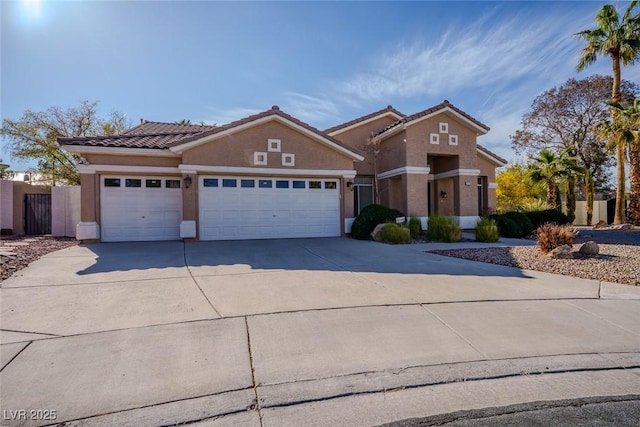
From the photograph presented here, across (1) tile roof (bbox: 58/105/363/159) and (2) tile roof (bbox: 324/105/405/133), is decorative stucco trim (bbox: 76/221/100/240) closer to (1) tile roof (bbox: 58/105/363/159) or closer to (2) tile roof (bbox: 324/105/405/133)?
(1) tile roof (bbox: 58/105/363/159)

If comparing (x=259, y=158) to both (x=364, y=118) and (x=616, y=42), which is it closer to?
(x=364, y=118)

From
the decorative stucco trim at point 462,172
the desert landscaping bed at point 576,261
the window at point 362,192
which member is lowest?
the desert landscaping bed at point 576,261

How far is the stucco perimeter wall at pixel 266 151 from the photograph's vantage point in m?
13.6

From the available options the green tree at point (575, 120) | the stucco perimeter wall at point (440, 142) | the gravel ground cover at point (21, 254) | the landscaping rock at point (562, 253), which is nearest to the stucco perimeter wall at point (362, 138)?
the stucco perimeter wall at point (440, 142)

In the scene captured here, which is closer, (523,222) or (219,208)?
(219,208)

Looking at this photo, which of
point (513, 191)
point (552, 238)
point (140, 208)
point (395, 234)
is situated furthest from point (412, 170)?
point (513, 191)

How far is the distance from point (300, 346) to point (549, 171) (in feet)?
81.3

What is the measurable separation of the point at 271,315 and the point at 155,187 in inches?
421

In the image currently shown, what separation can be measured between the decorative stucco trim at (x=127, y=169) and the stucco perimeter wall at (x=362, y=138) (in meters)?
8.85

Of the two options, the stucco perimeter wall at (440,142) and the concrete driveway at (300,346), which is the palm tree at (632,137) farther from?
the concrete driveway at (300,346)

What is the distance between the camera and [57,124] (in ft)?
75.1

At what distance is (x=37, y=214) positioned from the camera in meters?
16.8

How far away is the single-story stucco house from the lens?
519 inches

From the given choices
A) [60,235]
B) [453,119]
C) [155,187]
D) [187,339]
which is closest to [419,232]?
[453,119]
